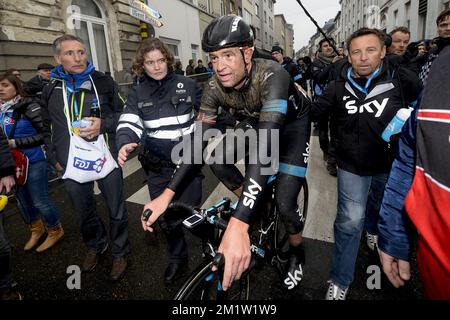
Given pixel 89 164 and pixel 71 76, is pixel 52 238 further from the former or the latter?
pixel 71 76

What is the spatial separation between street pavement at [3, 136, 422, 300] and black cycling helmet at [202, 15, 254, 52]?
6.32 ft

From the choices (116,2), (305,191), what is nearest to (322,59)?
(305,191)

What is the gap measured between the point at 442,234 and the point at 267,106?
112cm

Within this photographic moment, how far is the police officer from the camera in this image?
2713 mm

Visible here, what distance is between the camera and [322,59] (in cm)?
652

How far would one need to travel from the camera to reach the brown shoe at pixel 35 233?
11.9ft

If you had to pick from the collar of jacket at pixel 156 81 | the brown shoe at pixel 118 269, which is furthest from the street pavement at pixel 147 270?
the collar of jacket at pixel 156 81

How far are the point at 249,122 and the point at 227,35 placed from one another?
846 mm

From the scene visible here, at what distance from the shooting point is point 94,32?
1045 centimetres

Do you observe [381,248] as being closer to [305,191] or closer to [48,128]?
[305,191]

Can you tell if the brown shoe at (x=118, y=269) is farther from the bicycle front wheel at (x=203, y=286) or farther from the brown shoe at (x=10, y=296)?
the bicycle front wheel at (x=203, y=286)

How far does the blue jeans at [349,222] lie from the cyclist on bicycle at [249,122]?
1.21 ft

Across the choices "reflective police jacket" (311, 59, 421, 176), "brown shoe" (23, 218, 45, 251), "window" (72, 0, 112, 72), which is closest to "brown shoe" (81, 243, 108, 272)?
"brown shoe" (23, 218, 45, 251)

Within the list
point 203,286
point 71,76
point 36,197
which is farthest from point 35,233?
point 203,286
